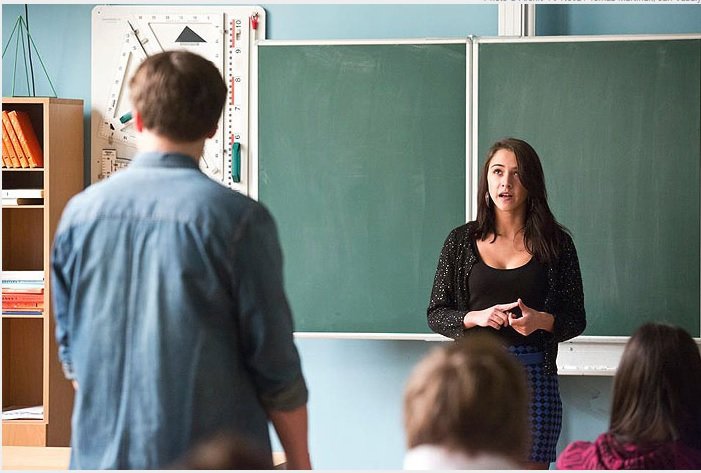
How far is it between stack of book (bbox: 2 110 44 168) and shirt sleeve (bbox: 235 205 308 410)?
280 centimetres

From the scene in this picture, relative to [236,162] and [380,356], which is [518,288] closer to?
[380,356]

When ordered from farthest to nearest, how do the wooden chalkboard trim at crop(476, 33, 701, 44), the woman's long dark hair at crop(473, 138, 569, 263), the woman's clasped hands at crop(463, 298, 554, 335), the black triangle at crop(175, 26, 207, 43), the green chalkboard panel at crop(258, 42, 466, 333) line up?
1. the black triangle at crop(175, 26, 207, 43)
2. the green chalkboard panel at crop(258, 42, 466, 333)
3. the wooden chalkboard trim at crop(476, 33, 701, 44)
4. the woman's long dark hair at crop(473, 138, 569, 263)
5. the woman's clasped hands at crop(463, 298, 554, 335)

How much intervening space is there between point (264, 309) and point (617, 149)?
8.29 feet

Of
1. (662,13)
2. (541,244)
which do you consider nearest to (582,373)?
(541,244)

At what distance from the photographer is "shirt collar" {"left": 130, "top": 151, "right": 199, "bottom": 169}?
1.61 m

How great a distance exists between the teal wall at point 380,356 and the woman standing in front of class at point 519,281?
1.07m

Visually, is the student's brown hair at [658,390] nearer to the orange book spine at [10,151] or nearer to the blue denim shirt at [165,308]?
the blue denim shirt at [165,308]

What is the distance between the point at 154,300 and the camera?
155 cm

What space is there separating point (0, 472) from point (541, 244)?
1.68m

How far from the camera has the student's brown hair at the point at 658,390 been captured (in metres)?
1.74

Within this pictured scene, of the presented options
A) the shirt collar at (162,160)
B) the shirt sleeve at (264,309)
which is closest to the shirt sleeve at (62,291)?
the shirt collar at (162,160)

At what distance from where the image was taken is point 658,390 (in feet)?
5.75

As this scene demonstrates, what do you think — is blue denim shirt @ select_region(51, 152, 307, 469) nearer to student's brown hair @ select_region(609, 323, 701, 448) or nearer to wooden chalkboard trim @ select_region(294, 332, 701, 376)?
student's brown hair @ select_region(609, 323, 701, 448)

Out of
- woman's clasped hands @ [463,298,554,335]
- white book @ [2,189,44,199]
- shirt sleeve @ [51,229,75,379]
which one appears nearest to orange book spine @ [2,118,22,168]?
white book @ [2,189,44,199]
